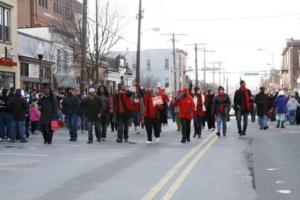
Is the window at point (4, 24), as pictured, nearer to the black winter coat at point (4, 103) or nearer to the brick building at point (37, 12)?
the black winter coat at point (4, 103)

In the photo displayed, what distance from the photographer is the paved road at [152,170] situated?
8.11 meters

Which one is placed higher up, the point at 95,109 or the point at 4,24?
the point at 4,24

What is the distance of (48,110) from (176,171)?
7.29m

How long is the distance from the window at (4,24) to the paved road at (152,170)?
13.4 m

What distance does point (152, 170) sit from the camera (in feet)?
33.9

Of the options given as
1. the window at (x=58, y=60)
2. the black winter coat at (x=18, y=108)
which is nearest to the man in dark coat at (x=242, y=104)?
the black winter coat at (x=18, y=108)

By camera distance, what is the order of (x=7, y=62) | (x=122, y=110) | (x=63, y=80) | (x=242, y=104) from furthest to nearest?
1. (x=63, y=80)
2. (x=7, y=62)
3. (x=242, y=104)
4. (x=122, y=110)

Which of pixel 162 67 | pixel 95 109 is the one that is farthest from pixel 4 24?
pixel 162 67

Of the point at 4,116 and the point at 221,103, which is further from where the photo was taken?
the point at 221,103

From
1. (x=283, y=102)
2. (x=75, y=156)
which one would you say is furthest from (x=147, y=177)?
(x=283, y=102)

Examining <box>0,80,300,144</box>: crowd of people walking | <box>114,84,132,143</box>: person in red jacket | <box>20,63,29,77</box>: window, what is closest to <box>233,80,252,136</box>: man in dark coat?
<box>0,80,300,144</box>: crowd of people walking

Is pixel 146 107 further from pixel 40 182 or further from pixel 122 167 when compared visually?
pixel 40 182

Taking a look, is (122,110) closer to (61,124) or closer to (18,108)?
(18,108)

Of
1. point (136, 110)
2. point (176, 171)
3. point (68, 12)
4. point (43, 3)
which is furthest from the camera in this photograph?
point (43, 3)
